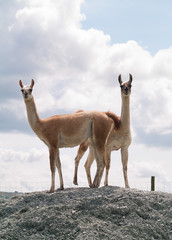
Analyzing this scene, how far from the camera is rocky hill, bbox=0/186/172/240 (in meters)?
9.29

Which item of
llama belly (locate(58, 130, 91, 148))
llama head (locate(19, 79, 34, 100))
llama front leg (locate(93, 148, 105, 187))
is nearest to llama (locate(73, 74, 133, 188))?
llama front leg (locate(93, 148, 105, 187))

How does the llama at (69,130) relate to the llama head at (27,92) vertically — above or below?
below

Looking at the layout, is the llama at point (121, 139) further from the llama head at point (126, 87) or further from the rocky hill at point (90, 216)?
the rocky hill at point (90, 216)

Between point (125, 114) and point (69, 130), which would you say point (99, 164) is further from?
point (125, 114)

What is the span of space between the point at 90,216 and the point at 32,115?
464 cm

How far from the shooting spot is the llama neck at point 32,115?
42.4 ft

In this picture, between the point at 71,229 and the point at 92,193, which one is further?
the point at 92,193

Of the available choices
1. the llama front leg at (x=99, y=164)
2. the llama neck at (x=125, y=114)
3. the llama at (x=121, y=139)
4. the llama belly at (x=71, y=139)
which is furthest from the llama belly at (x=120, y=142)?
the llama belly at (x=71, y=139)

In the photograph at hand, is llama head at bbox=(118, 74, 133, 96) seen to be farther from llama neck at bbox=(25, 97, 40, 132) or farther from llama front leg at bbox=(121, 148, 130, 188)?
llama neck at bbox=(25, 97, 40, 132)

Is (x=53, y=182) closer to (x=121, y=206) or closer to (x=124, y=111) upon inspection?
(x=121, y=206)

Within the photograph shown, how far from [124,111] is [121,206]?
480 centimetres

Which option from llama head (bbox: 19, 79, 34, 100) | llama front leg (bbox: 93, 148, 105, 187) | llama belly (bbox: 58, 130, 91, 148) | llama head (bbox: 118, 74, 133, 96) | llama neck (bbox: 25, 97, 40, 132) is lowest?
llama front leg (bbox: 93, 148, 105, 187)

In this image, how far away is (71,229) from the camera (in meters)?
9.43

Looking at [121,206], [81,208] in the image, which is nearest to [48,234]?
[81,208]
